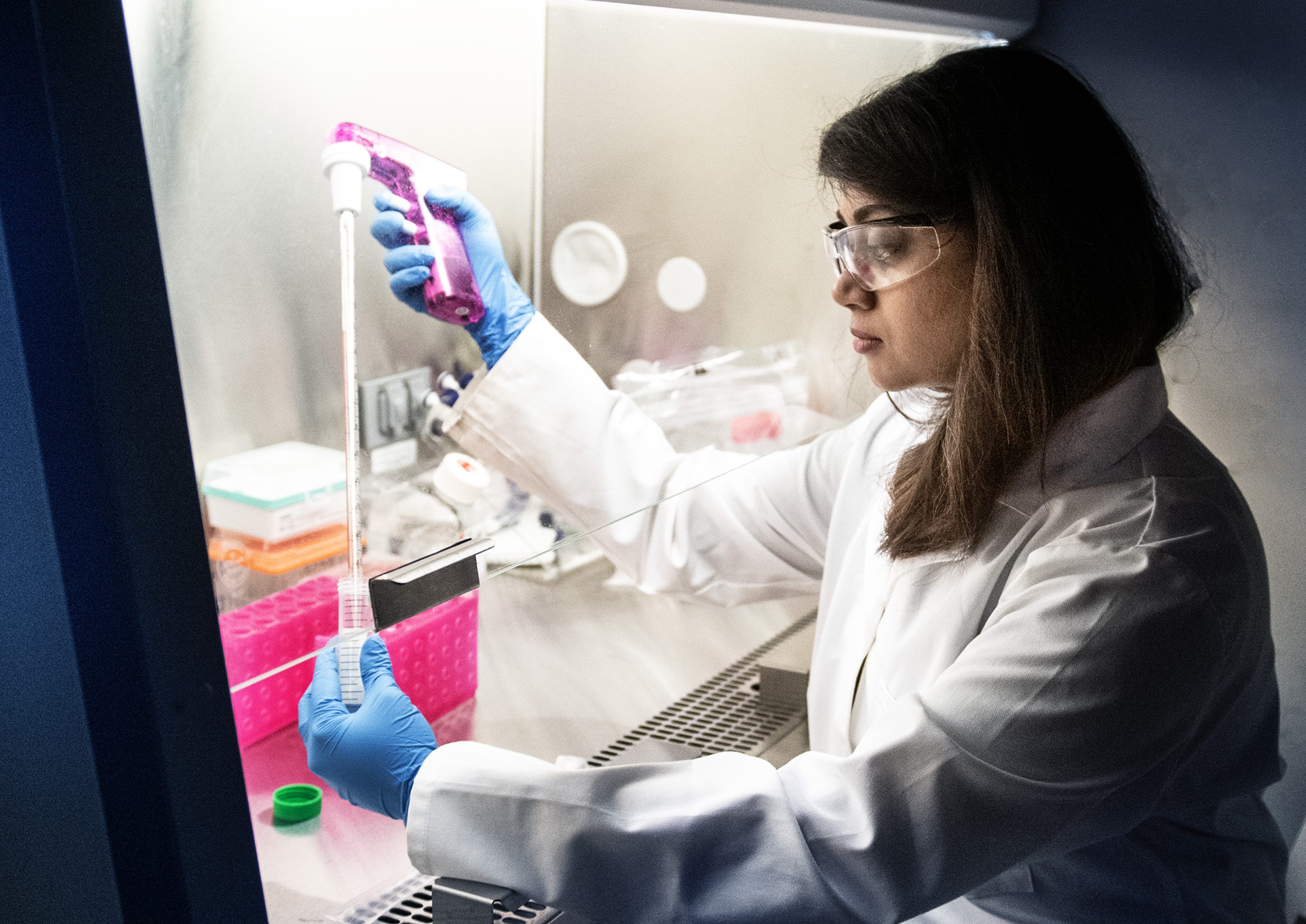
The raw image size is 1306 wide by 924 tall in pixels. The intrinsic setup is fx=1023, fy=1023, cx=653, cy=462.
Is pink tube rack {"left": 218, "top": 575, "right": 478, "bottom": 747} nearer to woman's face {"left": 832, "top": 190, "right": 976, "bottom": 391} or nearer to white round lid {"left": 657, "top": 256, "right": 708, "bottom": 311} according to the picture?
white round lid {"left": 657, "top": 256, "right": 708, "bottom": 311}

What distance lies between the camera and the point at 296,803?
1197mm

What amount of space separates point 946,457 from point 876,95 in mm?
439

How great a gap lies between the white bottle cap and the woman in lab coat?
42mm

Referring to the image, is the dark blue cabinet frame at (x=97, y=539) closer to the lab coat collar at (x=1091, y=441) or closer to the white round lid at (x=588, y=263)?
the white round lid at (x=588, y=263)

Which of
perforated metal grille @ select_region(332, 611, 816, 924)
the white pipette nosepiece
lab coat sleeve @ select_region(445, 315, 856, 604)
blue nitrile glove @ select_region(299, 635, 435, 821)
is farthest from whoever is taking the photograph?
perforated metal grille @ select_region(332, 611, 816, 924)

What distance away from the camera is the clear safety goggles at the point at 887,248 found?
3.72ft

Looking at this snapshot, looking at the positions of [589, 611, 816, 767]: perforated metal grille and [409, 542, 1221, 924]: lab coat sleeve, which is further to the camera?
[589, 611, 816, 767]: perforated metal grille

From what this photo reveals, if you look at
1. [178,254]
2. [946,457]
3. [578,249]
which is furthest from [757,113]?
[178,254]

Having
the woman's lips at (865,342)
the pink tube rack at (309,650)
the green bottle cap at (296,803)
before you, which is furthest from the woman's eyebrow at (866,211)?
the green bottle cap at (296,803)

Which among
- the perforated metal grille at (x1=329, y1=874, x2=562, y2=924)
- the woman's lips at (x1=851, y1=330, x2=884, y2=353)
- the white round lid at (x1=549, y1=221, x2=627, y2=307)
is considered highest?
the white round lid at (x1=549, y1=221, x2=627, y2=307)

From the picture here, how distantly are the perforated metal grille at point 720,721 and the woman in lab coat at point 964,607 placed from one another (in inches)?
4.6

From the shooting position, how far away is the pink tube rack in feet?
3.53

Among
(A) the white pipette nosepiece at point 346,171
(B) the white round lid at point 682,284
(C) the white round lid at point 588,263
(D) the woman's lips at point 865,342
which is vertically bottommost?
(D) the woman's lips at point 865,342

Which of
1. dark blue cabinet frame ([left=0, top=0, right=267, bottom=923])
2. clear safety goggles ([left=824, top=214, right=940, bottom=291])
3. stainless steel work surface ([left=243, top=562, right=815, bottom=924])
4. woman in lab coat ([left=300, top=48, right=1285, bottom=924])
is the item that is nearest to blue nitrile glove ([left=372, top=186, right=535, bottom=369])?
woman in lab coat ([left=300, top=48, right=1285, bottom=924])
